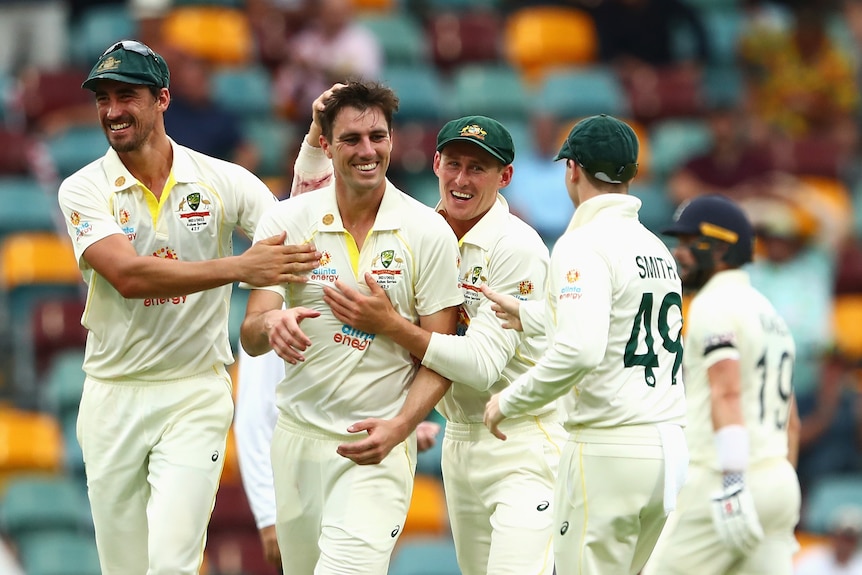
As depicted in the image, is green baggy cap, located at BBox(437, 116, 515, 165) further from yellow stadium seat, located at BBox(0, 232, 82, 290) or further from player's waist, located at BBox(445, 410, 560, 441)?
yellow stadium seat, located at BBox(0, 232, 82, 290)

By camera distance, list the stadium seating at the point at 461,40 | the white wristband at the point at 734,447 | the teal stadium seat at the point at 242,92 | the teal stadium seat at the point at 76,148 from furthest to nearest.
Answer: the stadium seating at the point at 461,40
the teal stadium seat at the point at 242,92
the teal stadium seat at the point at 76,148
the white wristband at the point at 734,447

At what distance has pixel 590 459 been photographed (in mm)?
6125

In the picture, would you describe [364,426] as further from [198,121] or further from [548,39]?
[548,39]

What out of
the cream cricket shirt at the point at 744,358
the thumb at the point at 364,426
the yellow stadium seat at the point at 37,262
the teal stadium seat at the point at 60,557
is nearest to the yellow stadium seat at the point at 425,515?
the teal stadium seat at the point at 60,557

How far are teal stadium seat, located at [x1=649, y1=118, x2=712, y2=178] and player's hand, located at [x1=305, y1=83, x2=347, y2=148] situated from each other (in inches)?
287

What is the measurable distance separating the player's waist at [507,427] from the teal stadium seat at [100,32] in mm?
7134

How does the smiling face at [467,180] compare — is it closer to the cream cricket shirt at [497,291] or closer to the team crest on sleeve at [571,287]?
the cream cricket shirt at [497,291]

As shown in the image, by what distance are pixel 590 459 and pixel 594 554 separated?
0.39 meters

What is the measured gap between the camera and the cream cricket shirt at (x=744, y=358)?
23.4ft

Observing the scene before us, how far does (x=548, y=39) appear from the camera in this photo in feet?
48.1

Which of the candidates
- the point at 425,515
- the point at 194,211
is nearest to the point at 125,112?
the point at 194,211

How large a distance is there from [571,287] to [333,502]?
1.30 meters

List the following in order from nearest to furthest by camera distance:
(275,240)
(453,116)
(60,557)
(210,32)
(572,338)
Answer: (572,338)
(275,240)
(60,557)
(210,32)
(453,116)

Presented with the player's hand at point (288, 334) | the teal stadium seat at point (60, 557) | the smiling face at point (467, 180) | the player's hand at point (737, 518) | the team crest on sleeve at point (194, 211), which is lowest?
the teal stadium seat at point (60, 557)
